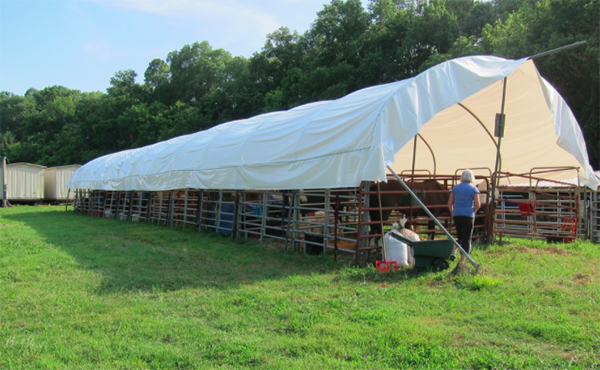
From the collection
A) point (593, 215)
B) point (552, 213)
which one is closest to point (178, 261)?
point (552, 213)

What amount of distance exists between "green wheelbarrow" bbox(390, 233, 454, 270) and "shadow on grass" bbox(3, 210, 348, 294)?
1450mm

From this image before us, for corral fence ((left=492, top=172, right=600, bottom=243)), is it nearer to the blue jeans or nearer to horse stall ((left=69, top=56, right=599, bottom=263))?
horse stall ((left=69, top=56, right=599, bottom=263))

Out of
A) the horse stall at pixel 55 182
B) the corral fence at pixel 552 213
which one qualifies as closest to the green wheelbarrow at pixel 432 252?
the corral fence at pixel 552 213

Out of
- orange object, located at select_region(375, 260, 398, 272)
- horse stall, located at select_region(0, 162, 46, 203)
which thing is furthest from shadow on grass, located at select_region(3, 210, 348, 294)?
horse stall, located at select_region(0, 162, 46, 203)

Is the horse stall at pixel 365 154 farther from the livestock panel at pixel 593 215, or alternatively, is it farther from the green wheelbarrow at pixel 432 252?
the livestock panel at pixel 593 215

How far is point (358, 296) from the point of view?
600 cm

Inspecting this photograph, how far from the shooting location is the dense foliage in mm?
21109

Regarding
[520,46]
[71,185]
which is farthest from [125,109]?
[520,46]

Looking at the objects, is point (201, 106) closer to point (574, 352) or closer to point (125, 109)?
point (125, 109)

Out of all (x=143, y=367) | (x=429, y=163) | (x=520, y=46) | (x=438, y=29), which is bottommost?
(x=143, y=367)

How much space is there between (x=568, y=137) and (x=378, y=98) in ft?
15.6

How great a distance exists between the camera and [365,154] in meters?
7.85

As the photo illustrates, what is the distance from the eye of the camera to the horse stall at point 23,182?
3153 centimetres

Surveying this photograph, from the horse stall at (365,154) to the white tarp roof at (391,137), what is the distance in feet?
0.09
